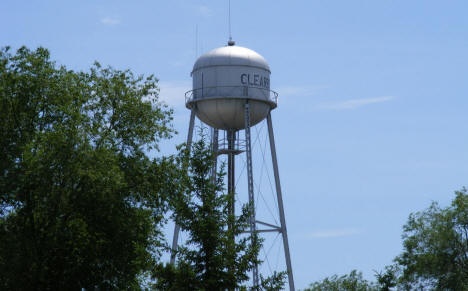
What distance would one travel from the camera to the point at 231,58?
123 feet

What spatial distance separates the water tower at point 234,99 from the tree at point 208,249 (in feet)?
44.5

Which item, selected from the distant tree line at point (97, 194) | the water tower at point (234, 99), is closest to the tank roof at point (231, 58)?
the water tower at point (234, 99)

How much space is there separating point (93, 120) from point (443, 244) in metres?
22.6

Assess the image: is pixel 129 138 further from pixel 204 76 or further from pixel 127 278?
pixel 204 76

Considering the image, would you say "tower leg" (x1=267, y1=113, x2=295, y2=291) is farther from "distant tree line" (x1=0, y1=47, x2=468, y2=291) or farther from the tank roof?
"distant tree line" (x1=0, y1=47, x2=468, y2=291)

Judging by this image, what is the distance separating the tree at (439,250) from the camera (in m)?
42.4

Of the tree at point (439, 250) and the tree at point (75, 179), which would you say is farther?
the tree at point (439, 250)

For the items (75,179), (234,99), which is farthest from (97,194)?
(234,99)

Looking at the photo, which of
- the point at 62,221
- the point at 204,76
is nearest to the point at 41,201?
the point at 62,221

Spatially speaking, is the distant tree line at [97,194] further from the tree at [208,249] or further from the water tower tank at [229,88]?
the water tower tank at [229,88]

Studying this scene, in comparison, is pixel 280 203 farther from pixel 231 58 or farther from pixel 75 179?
pixel 75 179

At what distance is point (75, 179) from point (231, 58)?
47.5ft

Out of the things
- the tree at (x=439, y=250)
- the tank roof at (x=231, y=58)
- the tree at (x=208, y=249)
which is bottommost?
the tree at (x=208, y=249)

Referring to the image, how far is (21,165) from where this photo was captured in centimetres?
2522
